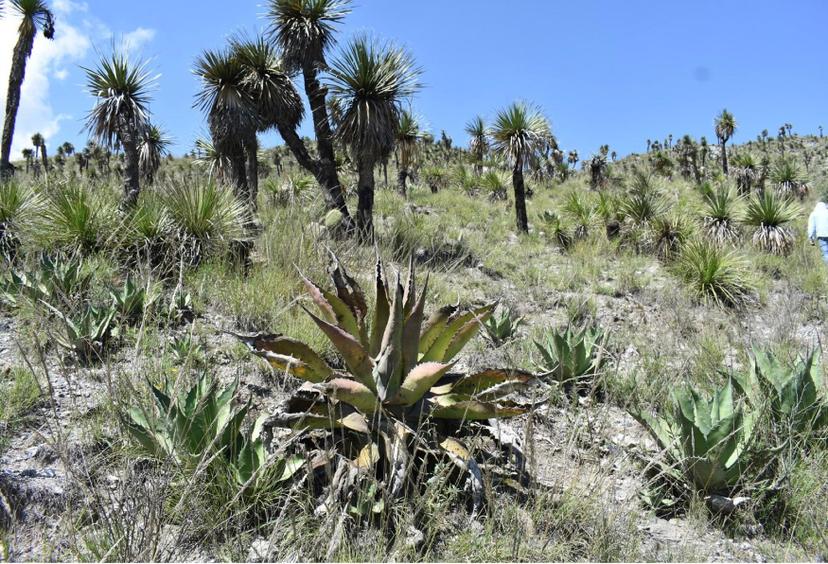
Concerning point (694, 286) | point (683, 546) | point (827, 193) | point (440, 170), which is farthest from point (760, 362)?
point (440, 170)

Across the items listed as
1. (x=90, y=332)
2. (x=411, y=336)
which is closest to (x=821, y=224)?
(x=411, y=336)

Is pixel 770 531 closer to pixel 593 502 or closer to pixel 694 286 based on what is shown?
pixel 593 502

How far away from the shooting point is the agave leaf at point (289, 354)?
2652 millimetres

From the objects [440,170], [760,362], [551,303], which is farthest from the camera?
[440,170]

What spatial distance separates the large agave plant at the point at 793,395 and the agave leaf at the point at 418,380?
2184mm

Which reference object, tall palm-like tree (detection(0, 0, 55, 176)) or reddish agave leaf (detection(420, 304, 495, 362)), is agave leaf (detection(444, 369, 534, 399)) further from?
tall palm-like tree (detection(0, 0, 55, 176))

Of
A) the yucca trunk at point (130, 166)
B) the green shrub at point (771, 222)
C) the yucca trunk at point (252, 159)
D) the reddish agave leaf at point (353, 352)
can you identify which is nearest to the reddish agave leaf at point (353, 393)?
the reddish agave leaf at point (353, 352)

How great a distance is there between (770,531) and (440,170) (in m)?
26.9

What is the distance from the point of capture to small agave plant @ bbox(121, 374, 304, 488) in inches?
90.0

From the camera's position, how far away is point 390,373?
266 centimetres

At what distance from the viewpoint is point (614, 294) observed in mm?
8664

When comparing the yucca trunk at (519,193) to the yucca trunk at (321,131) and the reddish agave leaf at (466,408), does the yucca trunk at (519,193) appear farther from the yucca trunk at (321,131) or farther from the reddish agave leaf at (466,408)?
the reddish agave leaf at (466,408)

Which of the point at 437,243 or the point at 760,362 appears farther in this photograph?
the point at 437,243

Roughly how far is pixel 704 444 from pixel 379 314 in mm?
2000
